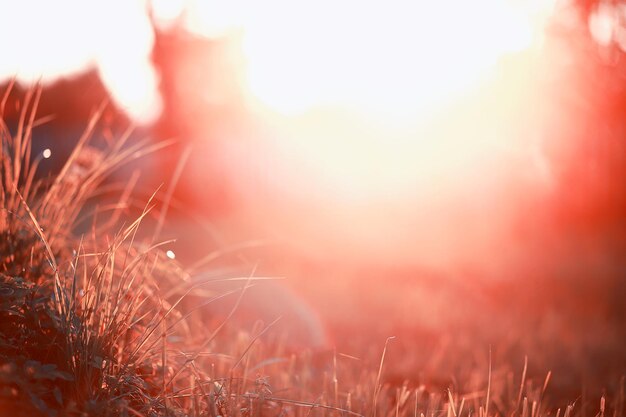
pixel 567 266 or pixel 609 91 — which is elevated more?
pixel 609 91

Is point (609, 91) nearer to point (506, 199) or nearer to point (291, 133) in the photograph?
point (506, 199)

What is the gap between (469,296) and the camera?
23.5ft

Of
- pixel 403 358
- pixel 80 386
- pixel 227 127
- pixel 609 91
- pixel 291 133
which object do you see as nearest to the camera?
pixel 80 386

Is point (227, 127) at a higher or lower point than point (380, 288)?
higher

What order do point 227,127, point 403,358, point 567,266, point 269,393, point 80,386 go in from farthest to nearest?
point 227,127, point 567,266, point 403,358, point 269,393, point 80,386

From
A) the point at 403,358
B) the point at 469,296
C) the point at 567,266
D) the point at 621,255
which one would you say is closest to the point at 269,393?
the point at 403,358

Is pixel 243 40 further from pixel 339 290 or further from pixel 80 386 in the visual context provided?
pixel 80 386

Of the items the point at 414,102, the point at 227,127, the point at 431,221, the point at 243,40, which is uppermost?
the point at 243,40

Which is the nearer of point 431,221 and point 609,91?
point 609,91

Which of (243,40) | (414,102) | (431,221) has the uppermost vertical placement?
(243,40)

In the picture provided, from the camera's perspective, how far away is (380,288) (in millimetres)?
6914

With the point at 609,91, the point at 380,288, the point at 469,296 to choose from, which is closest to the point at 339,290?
the point at 380,288

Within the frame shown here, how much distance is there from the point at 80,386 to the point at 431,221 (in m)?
10.7

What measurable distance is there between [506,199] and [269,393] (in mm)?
10329
